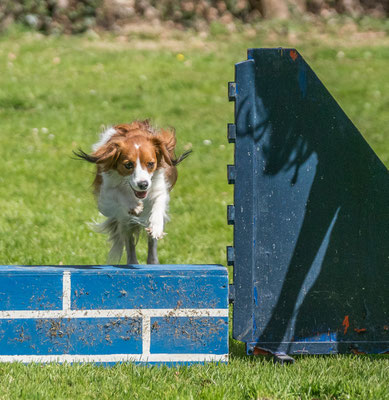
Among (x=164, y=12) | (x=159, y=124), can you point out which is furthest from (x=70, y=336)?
(x=164, y=12)

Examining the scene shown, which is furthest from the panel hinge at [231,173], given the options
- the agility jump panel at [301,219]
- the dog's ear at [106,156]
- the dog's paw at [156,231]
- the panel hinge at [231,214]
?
the dog's ear at [106,156]

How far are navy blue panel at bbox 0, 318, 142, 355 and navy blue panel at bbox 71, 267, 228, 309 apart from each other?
0.10 metres

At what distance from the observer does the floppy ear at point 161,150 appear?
16.2 ft

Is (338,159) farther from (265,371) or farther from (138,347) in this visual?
(138,347)

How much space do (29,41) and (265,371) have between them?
1220cm

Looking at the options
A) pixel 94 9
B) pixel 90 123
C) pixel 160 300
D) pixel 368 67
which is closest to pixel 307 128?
pixel 160 300

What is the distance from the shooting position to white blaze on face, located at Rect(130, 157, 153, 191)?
468cm

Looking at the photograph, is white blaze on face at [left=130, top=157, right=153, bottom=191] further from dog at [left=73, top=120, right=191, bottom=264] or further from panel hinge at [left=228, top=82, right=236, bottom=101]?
panel hinge at [left=228, top=82, right=236, bottom=101]

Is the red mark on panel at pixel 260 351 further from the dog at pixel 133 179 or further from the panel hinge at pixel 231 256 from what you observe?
the dog at pixel 133 179

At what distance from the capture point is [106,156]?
192 inches

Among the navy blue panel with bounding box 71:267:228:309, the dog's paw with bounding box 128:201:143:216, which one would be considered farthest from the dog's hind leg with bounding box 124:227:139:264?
the navy blue panel with bounding box 71:267:228:309

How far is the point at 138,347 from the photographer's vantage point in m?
4.01

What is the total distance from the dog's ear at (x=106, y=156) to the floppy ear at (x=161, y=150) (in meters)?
0.25

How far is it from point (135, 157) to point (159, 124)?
5.59 meters
